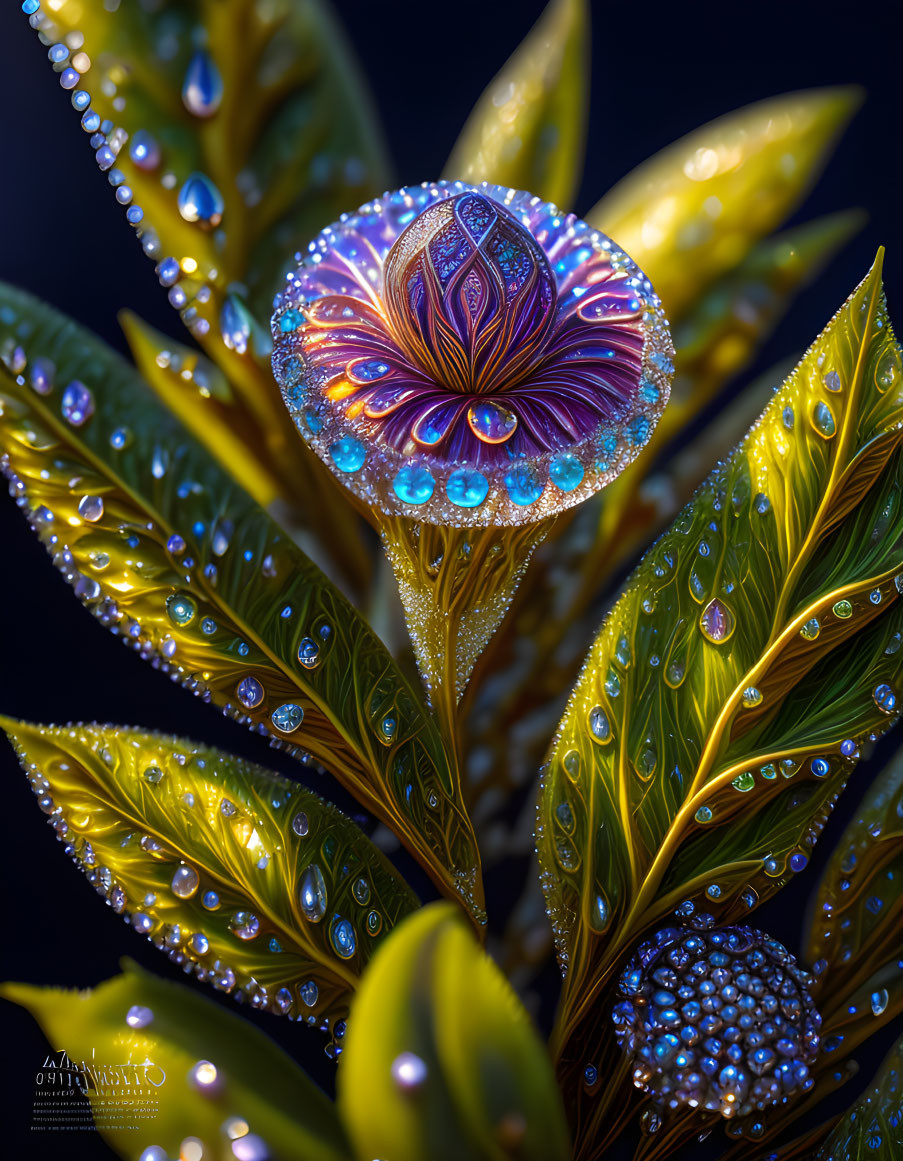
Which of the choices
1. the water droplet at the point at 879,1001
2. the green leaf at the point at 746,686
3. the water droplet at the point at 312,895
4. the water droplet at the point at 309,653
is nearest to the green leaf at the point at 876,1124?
the water droplet at the point at 879,1001

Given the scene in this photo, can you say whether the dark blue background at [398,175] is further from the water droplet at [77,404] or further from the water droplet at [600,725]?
the water droplet at [600,725]

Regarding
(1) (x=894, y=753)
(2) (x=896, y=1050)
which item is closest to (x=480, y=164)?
(1) (x=894, y=753)

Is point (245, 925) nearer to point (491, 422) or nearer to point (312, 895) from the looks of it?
point (312, 895)

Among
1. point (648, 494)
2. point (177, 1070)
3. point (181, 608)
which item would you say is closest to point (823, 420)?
point (648, 494)

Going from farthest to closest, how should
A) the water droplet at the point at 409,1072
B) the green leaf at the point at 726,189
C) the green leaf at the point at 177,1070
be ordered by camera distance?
the green leaf at the point at 726,189, the green leaf at the point at 177,1070, the water droplet at the point at 409,1072

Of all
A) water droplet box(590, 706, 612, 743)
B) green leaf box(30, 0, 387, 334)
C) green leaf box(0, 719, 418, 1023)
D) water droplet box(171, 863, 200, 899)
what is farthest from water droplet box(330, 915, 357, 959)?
green leaf box(30, 0, 387, 334)

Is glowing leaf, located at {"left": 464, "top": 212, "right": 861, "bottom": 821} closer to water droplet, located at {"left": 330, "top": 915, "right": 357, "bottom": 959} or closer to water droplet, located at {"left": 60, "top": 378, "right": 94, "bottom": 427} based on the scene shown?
water droplet, located at {"left": 330, "top": 915, "right": 357, "bottom": 959}
